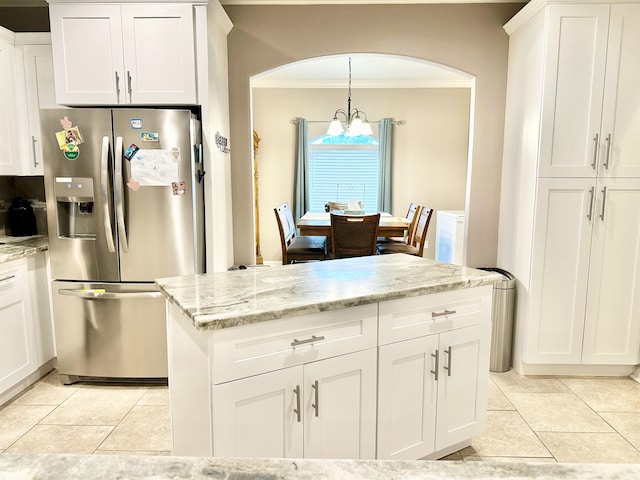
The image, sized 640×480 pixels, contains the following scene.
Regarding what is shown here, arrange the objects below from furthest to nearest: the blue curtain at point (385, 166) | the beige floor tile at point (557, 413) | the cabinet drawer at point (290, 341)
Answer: the blue curtain at point (385, 166) → the beige floor tile at point (557, 413) → the cabinet drawer at point (290, 341)

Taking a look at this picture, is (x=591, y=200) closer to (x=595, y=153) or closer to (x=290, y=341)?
(x=595, y=153)

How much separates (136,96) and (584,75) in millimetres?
2818

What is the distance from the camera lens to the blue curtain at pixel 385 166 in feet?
20.0

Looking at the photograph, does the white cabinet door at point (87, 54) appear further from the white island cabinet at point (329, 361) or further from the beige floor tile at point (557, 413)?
the beige floor tile at point (557, 413)

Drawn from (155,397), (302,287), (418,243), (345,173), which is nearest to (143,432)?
(155,397)

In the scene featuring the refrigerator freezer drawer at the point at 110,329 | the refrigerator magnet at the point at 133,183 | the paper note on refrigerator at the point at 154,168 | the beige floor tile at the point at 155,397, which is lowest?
the beige floor tile at the point at 155,397

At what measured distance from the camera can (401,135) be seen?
6180 mm

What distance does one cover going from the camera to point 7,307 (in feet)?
8.57

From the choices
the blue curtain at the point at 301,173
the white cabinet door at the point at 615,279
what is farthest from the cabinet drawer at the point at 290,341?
the blue curtain at the point at 301,173

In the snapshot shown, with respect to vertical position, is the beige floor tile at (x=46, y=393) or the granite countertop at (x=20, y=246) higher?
the granite countertop at (x=20, y=246)

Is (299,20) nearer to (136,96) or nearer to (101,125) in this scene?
(136,96)

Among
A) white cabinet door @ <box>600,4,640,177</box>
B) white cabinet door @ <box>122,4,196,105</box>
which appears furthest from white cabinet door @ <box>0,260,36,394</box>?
white cabinet door @ <box>600,4,640,177</box>

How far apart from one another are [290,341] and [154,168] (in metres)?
1.64

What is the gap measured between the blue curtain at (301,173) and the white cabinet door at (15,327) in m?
3.86
